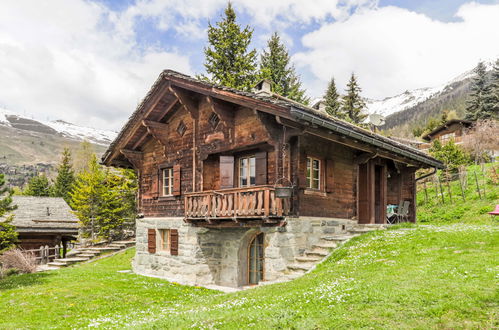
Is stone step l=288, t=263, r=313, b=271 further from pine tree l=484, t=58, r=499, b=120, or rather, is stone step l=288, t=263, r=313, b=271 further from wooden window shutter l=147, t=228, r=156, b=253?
pine tree l=484, t=58, r=499, b=120

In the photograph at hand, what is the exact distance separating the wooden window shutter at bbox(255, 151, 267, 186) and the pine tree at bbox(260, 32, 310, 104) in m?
22.5

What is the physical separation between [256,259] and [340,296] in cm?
914

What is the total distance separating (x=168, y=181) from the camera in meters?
20.1

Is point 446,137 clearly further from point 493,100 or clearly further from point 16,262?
point 16,262

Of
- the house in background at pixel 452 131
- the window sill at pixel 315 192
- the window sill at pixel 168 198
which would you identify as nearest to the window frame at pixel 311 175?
the window sill at pixel 315 192

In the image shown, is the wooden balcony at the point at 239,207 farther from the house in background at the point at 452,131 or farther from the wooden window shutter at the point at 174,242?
the house in background at the point at 452,131

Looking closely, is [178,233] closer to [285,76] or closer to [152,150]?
[152,150]

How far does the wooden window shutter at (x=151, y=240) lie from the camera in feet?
64.2

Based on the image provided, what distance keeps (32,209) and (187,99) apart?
19822 millimetres

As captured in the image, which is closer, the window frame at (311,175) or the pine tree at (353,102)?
the window frame at (311,175)

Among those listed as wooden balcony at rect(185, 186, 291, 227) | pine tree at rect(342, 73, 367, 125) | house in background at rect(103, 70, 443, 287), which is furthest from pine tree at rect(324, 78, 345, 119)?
wooden balcony at rect(185, 186, 291, 227)

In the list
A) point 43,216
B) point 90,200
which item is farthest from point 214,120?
point 90,200

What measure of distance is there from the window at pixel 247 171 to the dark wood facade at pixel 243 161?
0.04 m

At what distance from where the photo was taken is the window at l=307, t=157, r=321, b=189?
50.4 feet
